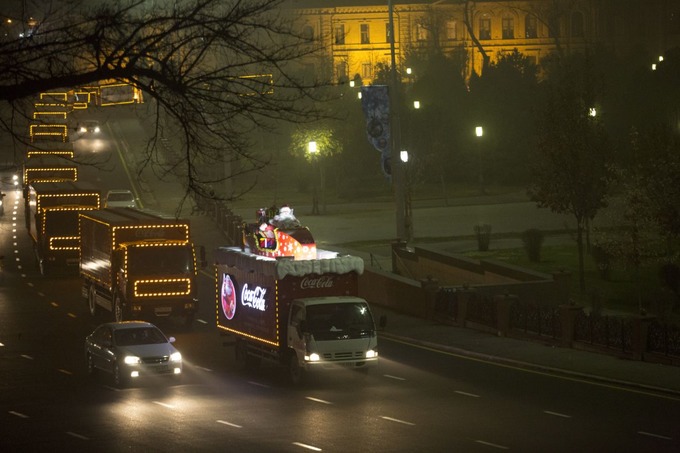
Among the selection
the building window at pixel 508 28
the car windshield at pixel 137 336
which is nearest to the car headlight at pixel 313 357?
the car windshield at pixel 137 336

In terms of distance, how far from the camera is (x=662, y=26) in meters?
165

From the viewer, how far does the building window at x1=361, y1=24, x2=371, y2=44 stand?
161500 mm

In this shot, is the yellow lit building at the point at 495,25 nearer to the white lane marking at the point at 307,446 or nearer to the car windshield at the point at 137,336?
the car windshield at the point at 137,336

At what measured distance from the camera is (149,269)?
37.3 meters

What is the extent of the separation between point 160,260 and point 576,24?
12859 centimetres

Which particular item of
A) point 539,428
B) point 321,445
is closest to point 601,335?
point 539,428

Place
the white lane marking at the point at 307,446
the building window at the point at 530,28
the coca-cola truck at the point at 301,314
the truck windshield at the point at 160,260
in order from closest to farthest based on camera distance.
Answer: the white lane marking at the point at 307,446, the coca-cola truck at the point at 301,314, the truck windshield at the point at 160,260, the building window at the point at 530,28

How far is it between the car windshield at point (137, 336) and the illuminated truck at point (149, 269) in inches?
289

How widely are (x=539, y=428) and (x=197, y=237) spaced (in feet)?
138

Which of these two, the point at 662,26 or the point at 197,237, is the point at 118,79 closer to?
the point at 197,237

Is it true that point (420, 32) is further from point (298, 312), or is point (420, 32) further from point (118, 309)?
point (298, 312)

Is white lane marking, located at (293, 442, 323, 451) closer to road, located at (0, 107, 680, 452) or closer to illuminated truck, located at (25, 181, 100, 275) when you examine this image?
road, located at (0, 107, 680, 452)

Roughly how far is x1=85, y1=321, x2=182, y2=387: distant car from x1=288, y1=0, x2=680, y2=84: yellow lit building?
122167mm

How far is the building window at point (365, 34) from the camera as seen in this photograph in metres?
162
